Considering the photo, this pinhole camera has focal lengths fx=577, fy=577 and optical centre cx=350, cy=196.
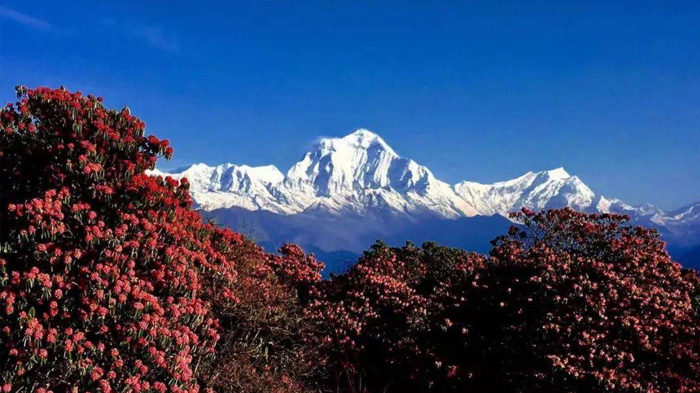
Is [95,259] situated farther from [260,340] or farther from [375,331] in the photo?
[375,331]

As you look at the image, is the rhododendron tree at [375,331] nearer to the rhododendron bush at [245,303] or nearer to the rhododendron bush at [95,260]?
the rhododendron bush at [245,303]

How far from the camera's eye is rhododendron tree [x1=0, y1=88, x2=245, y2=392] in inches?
328

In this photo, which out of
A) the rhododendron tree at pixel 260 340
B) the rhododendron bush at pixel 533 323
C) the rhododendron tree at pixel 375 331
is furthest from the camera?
the rhododendron tree at pixel 375 331

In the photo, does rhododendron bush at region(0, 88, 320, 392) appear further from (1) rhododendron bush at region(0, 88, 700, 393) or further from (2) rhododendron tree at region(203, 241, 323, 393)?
(2) rhododendron tree at region(203, 241, 323, 393)

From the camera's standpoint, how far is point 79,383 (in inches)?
320

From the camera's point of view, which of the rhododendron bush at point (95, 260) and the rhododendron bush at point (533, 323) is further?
the rhododendron bush at point (533, 323)

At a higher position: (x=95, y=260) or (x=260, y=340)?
(x=260, y=340)

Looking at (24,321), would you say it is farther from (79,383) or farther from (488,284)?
(488,284)

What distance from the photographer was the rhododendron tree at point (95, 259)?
27.3ft

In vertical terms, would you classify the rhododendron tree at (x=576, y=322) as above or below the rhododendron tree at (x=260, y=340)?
above

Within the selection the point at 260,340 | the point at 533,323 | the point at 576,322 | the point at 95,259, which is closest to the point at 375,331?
the point at 533,323

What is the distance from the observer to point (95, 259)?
381 inches

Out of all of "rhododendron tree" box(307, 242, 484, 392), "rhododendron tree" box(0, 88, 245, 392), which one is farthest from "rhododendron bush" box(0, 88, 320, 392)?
"rhododendron tree" box(307, 242, 484, 392)

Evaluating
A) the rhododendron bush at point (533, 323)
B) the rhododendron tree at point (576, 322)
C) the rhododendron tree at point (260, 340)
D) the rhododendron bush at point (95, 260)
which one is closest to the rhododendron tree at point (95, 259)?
the rhododendron bush at point (95, 260)
